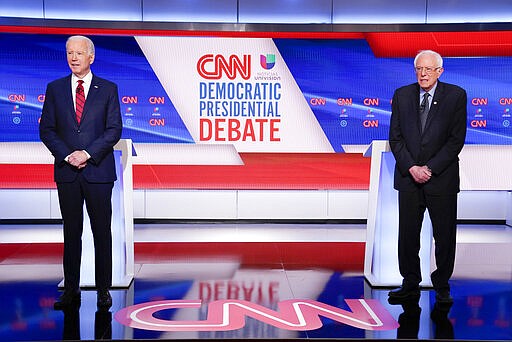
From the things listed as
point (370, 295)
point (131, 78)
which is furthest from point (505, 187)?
point (131, 78)

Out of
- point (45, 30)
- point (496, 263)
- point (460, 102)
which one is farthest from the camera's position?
point (45, 30)

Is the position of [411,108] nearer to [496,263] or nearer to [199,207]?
[496,263]

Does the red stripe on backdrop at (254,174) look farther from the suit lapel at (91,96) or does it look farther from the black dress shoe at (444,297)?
the suit lapel at (91,96)

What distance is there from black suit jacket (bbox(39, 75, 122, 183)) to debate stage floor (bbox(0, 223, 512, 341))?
2.63 ft

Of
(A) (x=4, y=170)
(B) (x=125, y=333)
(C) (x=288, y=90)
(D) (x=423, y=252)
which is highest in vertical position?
(C) (x=288, y=90)

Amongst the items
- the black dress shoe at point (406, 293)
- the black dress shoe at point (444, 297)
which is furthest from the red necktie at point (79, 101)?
the black dress shoe at point (444, 297)

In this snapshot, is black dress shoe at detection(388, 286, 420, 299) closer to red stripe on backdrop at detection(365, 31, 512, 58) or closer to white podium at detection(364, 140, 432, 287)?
white podium at detection(364, 140, 432, 287)

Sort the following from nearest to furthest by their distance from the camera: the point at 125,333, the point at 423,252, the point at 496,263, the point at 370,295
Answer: the point at 125,333
the point at 370,295
the point at 423,252
the point at 496,263

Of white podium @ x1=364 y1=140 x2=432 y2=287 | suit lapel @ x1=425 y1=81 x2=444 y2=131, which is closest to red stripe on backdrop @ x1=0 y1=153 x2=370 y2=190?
white podium @ x1=364 y1=140 x2=432 y2=287

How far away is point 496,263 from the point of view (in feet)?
14.9

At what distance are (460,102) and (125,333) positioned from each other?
2259 mm

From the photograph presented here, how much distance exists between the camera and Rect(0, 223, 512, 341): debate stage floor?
2.84 m

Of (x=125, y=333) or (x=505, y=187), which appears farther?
(x=505, y=187)

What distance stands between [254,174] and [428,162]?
361 centimetres
